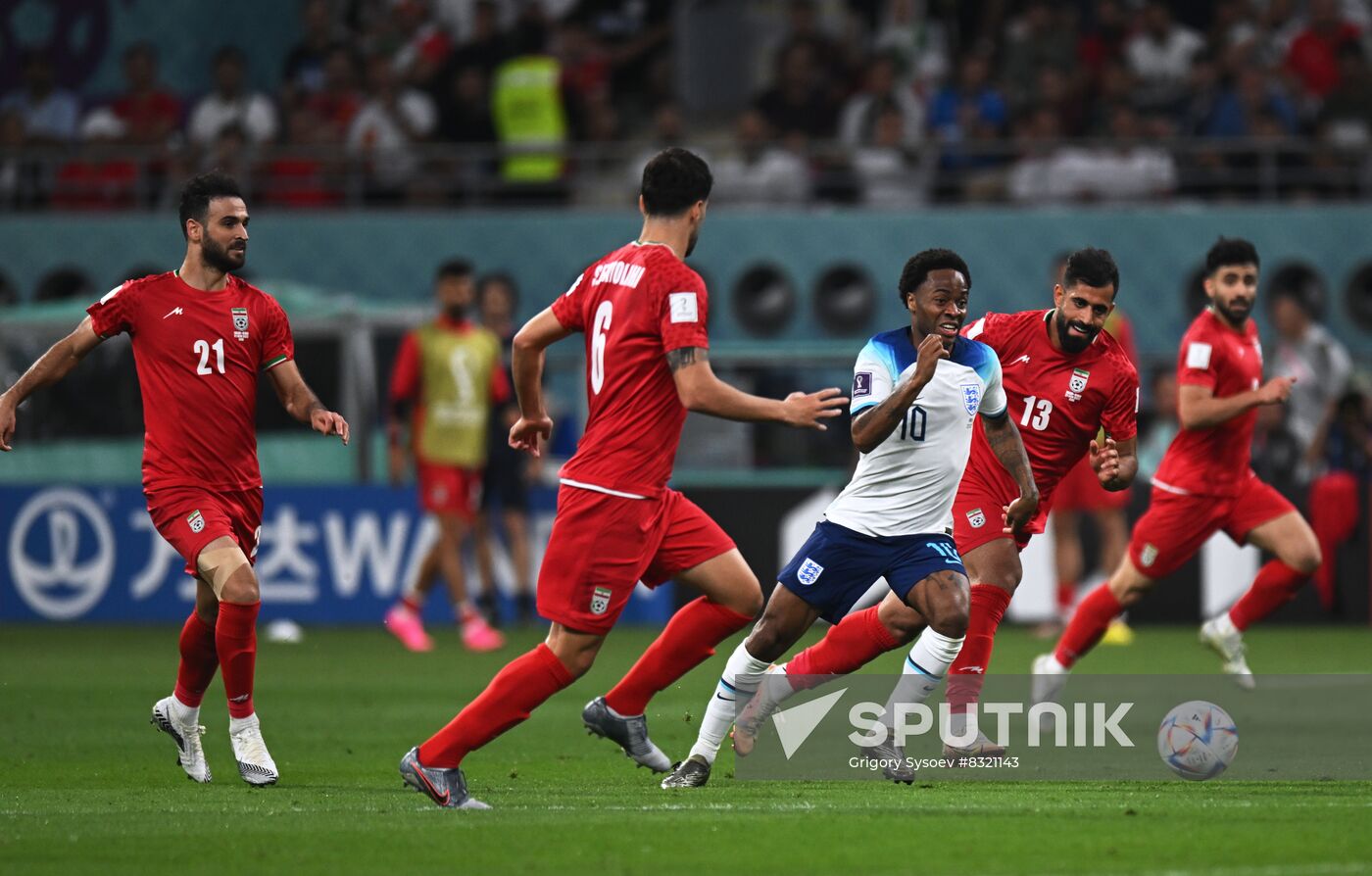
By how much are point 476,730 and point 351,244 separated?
48.2 feet

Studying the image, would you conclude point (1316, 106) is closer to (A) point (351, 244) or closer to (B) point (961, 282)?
(A) point (351, 244)

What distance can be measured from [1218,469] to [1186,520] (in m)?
0.34

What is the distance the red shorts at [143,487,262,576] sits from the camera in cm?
877

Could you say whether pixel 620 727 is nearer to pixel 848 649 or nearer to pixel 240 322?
pixel 848 649

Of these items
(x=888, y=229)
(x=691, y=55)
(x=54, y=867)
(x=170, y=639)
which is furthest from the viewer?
(x=691, y=55)

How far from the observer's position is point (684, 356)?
24.7ft

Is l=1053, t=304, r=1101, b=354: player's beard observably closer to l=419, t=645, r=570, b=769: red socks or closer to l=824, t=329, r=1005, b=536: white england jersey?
l=824, t=329, r=1005, b=536: white england jersey

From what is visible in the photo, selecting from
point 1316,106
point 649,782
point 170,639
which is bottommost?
point 170,639

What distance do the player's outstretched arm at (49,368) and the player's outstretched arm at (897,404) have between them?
10.6 feet

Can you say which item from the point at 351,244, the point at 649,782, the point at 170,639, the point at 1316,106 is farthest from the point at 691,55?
the point at 649,782

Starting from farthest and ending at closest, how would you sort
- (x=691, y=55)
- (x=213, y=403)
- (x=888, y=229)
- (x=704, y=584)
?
1. (x=691, y=55)
2. (x=888, y=229)
3. (x=213, y=403)
4. (x=704, y=584)

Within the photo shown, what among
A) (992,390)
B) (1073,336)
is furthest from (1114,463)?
(992,390)

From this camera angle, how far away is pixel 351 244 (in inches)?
857

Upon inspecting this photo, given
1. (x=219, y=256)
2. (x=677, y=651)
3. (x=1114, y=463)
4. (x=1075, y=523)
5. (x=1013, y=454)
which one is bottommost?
(x=1075, y=523)
